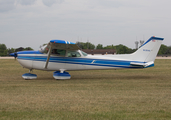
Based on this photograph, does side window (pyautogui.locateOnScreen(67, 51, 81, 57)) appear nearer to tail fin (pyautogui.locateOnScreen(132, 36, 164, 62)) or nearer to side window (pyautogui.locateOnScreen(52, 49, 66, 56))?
side window (pyautogui.locateOnScreen(52, 49, 66, 56))

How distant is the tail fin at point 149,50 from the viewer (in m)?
11.2

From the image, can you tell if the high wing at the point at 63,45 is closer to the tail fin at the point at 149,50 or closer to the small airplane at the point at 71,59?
the small airplane at the point at 71,59

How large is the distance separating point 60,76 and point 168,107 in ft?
20.9

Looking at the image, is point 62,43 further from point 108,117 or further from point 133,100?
point 108,117

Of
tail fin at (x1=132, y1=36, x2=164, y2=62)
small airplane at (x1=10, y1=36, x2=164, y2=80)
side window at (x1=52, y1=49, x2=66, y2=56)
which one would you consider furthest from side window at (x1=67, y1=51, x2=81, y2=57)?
tail fin at (x1=132, y1=36, x2=164, y2=62)

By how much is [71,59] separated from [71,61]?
11cm

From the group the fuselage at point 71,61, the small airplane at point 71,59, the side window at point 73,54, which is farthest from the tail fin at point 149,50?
→ the side window at point 73,54

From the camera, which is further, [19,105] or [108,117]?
[19,105]

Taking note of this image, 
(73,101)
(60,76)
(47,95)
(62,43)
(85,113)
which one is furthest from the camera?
(60,76)

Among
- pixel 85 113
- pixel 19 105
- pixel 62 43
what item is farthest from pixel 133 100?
pixel 62 43

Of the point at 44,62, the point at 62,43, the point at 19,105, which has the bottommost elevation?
the point at 19,105

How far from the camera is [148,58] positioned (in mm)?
11281

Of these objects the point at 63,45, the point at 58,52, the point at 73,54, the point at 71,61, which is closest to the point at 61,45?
the point at 63,45

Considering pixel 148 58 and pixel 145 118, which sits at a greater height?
pixel 148 58
